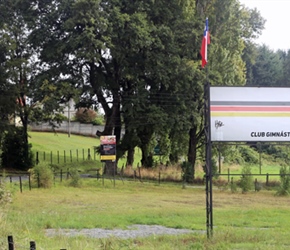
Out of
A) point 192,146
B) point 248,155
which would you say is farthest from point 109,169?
point 248,155

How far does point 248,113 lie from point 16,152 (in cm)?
3460

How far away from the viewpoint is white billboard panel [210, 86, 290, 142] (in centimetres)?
1140

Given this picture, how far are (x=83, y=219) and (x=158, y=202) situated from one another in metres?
8.29

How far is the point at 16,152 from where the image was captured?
4309cm

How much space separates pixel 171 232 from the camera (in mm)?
13594

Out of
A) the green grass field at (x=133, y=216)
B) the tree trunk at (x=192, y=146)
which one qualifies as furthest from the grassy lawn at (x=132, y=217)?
the tree trunk at (x=192, y=146)

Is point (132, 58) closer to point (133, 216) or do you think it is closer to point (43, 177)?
point (43, 177)

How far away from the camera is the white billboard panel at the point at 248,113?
37.4 feet

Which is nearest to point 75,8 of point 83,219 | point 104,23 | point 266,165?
point 104,23

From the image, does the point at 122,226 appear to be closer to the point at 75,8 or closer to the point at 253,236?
the point at 253,236

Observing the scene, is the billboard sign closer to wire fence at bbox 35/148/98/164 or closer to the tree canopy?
the tree canopy

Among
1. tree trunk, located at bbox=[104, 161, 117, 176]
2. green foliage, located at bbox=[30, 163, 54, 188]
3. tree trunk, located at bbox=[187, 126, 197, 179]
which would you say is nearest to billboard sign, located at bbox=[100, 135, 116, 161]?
green foliage, located at bbox=[30, 163, 54, 188]

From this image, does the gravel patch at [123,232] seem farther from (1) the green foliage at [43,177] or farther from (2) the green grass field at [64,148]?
(2) the green grass field at [64,148]

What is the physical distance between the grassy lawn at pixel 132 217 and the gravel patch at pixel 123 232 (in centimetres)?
42
